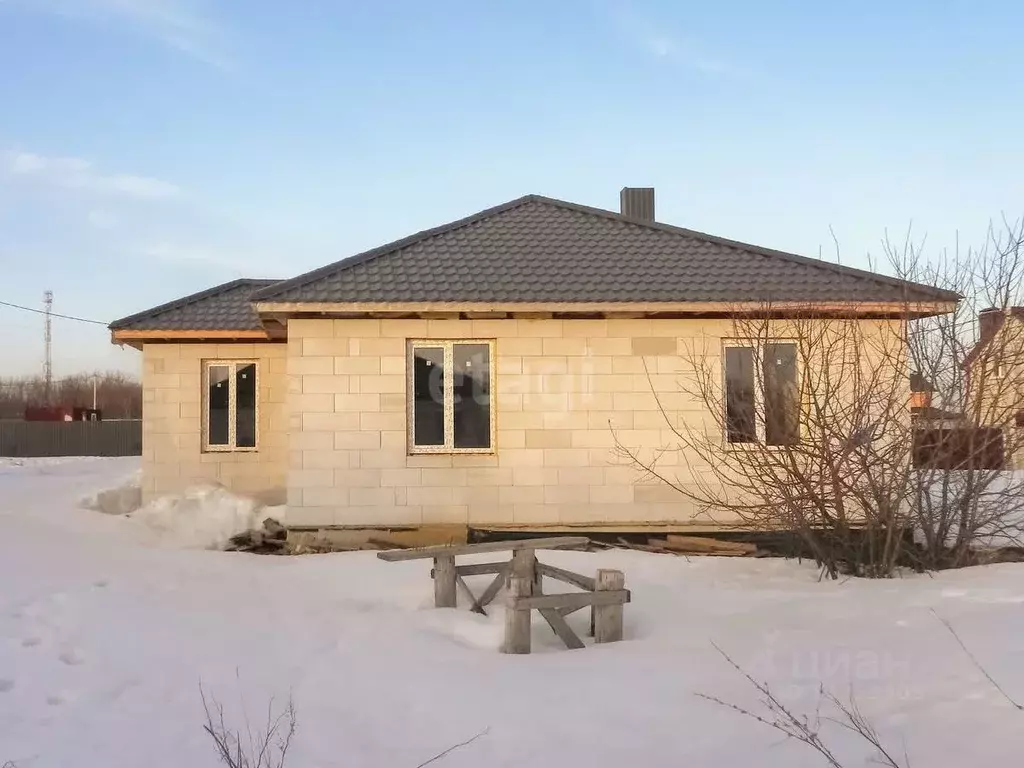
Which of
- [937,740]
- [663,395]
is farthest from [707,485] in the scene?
[937,740]

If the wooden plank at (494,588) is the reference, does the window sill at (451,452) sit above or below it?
above

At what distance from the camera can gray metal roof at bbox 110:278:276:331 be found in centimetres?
1246

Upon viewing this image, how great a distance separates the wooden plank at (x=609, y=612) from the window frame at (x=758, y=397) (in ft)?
8.82

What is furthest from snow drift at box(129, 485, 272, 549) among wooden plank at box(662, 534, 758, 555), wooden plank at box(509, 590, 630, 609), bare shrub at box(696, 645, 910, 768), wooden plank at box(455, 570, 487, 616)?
bare shrub at box(696, 645, 910, 768)

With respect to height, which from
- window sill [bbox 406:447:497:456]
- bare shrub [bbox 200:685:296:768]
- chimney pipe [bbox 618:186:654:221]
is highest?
chimney pipe [bbox 618:186:654:221]

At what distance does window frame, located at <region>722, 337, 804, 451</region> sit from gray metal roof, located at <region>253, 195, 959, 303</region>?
59 cm

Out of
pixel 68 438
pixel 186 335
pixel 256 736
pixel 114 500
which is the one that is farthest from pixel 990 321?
pixel 68 438

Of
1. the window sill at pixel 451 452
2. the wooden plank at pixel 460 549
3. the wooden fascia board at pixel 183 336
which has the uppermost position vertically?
the wooden fascia board at pixel 183 336

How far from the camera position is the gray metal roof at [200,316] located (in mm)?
12461

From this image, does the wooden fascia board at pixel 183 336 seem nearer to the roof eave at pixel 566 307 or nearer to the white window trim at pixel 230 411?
the white window trim at pixel 230 411

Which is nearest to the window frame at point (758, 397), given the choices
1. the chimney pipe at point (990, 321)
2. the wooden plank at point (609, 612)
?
the chimney pipe at point (990, 321)

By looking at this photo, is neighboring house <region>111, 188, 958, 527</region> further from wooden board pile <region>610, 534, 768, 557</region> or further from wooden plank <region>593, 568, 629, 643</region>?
wooden plank <region>593, 568, 629, 643</region>

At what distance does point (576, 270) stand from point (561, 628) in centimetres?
538

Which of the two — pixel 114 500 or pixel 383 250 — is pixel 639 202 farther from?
pixel 114 500
